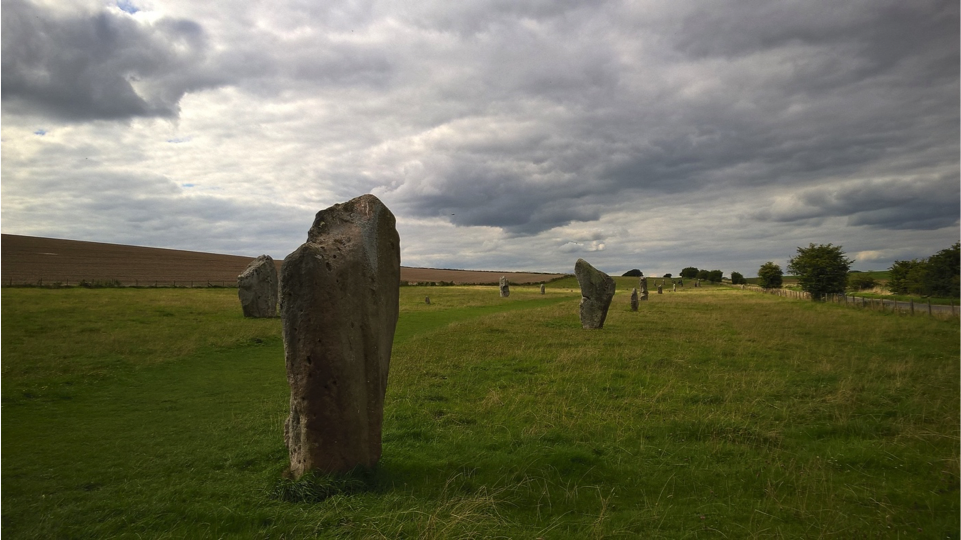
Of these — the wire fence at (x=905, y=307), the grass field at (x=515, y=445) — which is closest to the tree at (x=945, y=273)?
the wire fence at (x=905, y=307)

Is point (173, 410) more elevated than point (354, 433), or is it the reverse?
point (354, 433)

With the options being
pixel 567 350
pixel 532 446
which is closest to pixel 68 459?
pixel 532 446

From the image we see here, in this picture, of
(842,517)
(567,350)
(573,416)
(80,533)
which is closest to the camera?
(80,533)

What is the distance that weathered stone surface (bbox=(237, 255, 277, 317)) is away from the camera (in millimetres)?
28750

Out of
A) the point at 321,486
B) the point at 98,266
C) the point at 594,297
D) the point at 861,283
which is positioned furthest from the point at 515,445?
the point at 861,283

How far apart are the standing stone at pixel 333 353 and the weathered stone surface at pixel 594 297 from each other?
61.6ft

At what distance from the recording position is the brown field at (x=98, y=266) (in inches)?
1924

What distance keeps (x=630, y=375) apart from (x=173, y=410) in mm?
11079

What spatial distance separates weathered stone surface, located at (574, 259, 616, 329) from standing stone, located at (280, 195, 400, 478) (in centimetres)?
1877

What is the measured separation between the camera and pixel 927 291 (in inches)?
2060

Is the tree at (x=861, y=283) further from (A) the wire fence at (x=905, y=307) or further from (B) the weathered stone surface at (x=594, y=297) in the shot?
(B) the weathered stone surface at (x=594, y=297)

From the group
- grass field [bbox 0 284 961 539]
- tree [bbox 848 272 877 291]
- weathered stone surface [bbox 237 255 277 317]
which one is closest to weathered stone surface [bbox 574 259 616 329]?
grass field [bbox 0 284 961 539]

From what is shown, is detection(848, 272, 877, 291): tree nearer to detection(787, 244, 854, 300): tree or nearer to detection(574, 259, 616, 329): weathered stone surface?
detection(787, 244, 854, 300): tree

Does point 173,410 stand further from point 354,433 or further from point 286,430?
point 354,433
